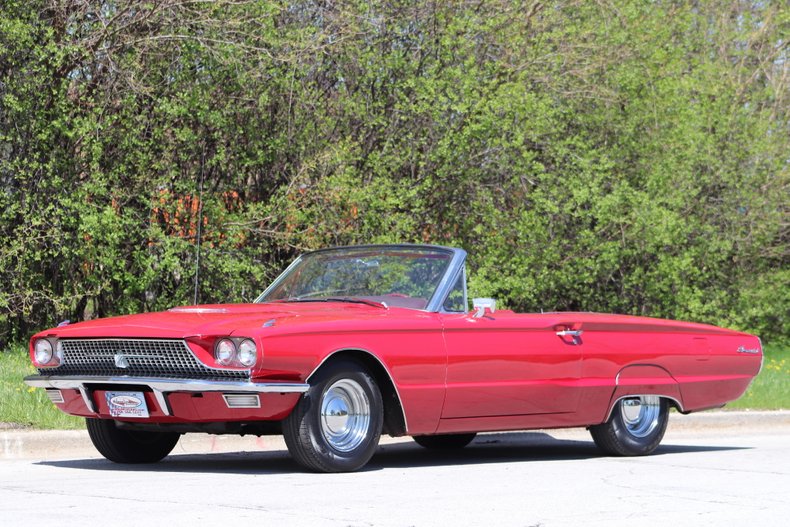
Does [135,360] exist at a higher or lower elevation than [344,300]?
lower

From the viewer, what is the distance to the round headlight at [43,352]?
884 centimetres

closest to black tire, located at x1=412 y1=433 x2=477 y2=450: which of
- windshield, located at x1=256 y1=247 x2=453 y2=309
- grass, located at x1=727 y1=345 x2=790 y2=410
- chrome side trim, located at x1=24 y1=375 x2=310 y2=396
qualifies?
windshield, located at x1=256 y1=247 x2=453 y2=309

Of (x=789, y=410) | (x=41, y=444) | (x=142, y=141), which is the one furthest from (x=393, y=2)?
(x=41, y=444)

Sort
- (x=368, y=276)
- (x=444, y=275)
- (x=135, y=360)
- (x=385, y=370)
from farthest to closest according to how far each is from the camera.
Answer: (x=368, y=276)
(x=444, y=275)
(x=385, y=370)
(x=135, y=360)

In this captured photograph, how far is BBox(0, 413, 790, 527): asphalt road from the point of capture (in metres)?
6.63

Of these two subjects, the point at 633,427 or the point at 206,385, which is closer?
the point at 206,385

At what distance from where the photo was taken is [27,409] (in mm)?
10695

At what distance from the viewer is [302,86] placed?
724 inches

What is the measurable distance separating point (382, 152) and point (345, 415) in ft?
37.5

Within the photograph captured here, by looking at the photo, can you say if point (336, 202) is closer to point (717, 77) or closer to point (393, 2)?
point (393, 2)

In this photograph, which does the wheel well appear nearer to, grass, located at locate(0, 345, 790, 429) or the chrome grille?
the chrome grille

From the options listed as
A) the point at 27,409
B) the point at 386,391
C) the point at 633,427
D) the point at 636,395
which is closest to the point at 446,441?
the point at 633,427

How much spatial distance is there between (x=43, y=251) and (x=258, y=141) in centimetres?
348

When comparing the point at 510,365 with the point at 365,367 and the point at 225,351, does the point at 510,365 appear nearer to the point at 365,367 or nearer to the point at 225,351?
the point at 365,367
